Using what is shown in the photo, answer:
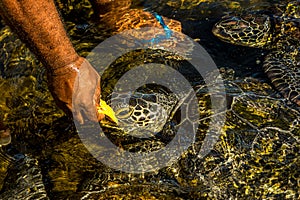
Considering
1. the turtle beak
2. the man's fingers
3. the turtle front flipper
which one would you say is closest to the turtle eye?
the turtle beak

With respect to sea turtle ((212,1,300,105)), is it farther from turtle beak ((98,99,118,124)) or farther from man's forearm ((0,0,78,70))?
man's forearm ((0,0,78,70))

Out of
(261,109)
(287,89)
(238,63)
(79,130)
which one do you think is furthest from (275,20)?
(79,130)

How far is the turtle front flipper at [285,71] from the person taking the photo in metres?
3.07

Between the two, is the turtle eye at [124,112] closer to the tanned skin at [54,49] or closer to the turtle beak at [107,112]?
the turtle beak at [107,112]

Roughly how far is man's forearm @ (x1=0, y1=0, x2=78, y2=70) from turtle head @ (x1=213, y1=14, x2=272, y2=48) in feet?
6.73

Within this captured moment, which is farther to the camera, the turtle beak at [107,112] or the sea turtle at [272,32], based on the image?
the sea turtle at [272,32]

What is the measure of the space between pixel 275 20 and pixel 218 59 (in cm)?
87

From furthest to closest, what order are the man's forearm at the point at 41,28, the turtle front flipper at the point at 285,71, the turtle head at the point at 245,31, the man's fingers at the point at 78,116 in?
1. the turtle head at the point at 245,31
2. the turtle front flipper at the point at 285,71
3. the man's fingers at the point at 78,116
4. the man's forearm at the point at 41,28

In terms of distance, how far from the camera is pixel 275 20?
3979 millimetres

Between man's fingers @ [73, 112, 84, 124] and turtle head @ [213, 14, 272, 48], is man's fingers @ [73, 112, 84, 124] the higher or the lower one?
the higher one

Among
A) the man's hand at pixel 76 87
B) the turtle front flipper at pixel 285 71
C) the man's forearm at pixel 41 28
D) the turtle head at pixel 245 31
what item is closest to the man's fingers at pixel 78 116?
the man's hand at pixel 76 87

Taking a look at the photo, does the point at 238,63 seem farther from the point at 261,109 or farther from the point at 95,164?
the point at 95,164

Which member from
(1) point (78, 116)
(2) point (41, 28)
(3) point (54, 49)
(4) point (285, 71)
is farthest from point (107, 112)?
(4) point (285, 71)

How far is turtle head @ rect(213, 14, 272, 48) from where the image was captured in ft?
12.6
